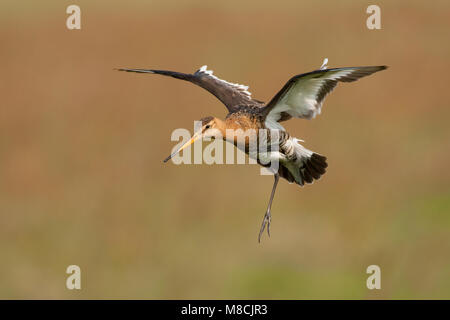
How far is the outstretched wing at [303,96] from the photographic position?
7.97m

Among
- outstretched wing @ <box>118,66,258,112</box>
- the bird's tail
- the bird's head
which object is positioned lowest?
the bird's tail

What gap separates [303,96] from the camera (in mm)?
8406

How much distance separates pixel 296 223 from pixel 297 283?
1520 millimetres

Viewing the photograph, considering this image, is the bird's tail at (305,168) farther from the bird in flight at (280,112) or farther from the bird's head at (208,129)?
the bird's head at (208,129)

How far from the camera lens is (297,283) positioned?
1452 cm

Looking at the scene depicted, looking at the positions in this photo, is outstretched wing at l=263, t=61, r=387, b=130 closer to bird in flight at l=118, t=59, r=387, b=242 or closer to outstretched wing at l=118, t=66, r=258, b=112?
bird in flight at l=118, t=59, r=387, b=242

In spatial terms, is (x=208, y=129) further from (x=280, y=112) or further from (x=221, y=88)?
(x=221, y=88)

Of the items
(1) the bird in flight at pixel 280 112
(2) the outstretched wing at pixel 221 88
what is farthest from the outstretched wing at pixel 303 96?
(2) the outstretched wing at pixel 221 88

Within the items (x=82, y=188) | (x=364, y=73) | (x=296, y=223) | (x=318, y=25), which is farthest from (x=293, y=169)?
(x=318, y=25)

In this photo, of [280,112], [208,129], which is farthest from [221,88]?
[208,129]

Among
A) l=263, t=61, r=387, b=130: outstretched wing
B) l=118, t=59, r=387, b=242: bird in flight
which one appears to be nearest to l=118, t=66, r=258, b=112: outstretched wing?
l=118, t=59, r=387, b=242: bird in flight

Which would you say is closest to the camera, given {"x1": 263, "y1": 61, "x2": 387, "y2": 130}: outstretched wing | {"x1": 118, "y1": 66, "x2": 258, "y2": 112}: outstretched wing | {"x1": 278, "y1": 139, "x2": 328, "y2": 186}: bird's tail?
{"x1": 263, "y1": 61, "x2": 387, "y2": 130}: outstretched wing

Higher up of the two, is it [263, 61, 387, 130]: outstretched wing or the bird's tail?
[263, 61, 387, 130]: outstretched wing

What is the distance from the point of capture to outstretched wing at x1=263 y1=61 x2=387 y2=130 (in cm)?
797
